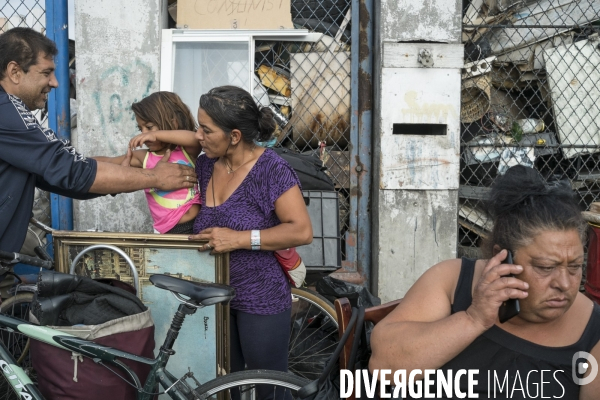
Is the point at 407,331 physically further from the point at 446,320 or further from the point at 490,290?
the point at 490,290

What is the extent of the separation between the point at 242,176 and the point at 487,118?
10.0 feet

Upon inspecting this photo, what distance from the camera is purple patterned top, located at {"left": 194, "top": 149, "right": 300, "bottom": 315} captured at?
2951 mm

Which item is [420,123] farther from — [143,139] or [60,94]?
[60,94]

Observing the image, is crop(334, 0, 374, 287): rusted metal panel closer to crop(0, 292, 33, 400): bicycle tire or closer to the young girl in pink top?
the young girl in pink top

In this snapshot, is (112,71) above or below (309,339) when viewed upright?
above

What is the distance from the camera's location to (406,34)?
496 centimetres

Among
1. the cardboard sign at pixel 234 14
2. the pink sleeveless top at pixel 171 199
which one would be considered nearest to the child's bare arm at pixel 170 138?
the pink sleeveless top at pixel 171 199

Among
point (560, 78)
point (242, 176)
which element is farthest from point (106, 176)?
point (560, 78)

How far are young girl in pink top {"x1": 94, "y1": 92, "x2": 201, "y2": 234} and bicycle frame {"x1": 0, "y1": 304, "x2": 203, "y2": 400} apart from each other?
0.70 metres

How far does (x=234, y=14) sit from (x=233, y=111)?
2.38m

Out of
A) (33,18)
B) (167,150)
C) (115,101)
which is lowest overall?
(167,150)

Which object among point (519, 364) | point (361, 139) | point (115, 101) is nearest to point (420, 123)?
point (361, 139)

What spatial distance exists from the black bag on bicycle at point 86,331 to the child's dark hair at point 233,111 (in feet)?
2.92

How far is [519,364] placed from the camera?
6.51 feet
